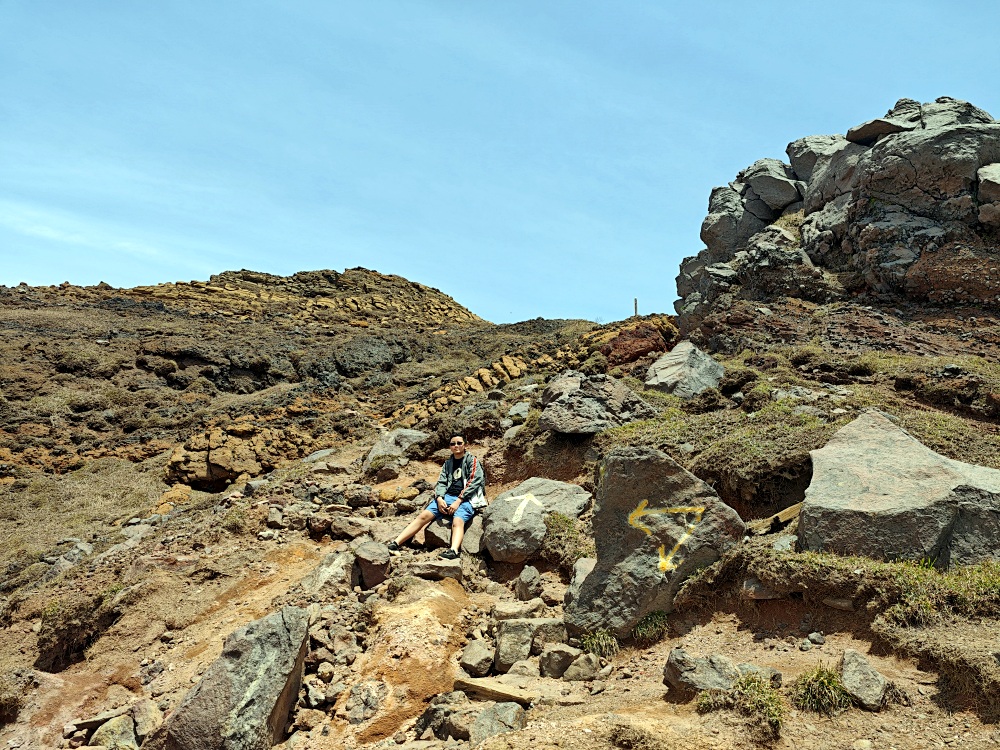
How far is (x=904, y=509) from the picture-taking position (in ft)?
16.9

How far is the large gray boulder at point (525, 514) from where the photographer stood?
23.7 ft

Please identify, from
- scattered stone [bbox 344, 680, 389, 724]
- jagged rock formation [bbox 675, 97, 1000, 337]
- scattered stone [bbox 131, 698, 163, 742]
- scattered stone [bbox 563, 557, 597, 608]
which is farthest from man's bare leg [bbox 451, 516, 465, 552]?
jagged rock formation [bbox 675, 97, 1000, 337]

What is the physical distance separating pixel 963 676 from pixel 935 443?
404 cm

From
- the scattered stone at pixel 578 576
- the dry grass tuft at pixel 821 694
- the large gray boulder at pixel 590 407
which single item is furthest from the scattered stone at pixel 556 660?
the large gray boulder at pixel 590 407

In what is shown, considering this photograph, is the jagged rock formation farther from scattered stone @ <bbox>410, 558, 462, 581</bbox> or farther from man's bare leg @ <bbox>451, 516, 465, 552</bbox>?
scattered stone @ <bbox>410, 558, 462, 581</bbox>

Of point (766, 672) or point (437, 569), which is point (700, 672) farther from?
point (437, 569)

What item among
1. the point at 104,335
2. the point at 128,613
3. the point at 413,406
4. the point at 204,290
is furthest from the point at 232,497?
the point at 204,290

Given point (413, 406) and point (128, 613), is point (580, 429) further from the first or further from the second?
point (413, 406)

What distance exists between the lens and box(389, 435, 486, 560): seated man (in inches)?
301

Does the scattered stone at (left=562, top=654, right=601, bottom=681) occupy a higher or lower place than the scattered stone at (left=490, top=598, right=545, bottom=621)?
lower

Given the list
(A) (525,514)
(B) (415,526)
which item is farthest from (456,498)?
(A) (525,514)

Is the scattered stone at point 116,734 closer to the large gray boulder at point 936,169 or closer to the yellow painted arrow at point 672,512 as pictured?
the yellow painted arrow at point 672,512

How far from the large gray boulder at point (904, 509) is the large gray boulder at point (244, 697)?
169 inches

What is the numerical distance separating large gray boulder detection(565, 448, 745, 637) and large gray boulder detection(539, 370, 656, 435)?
3.43m
